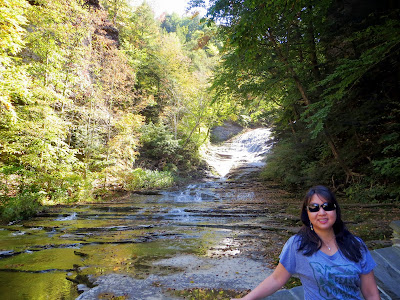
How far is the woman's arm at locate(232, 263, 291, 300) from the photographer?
1.51 metres

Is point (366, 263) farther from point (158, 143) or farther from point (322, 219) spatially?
point (158, 143)

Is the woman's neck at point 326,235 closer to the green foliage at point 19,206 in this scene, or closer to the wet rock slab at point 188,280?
the wet rock slab at point 188,280

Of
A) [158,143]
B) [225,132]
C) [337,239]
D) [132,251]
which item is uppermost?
[225,132]

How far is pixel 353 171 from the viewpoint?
9.61m

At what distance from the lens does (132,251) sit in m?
4.96

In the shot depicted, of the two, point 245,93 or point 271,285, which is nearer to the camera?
point 271,285

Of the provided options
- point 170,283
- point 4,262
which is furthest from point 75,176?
point 170,283

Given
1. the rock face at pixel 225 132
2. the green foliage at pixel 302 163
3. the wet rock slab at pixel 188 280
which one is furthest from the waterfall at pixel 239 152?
the wet rock slab at pixel 188 280

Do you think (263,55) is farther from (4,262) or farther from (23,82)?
(4,262)

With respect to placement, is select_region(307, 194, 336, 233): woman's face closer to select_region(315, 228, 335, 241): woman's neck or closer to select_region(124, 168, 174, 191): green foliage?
select_region(315, 228, 335, 241): woman's neck

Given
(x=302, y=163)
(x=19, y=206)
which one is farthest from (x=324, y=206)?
(x=302, y=163)

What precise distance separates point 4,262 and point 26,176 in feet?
18.9

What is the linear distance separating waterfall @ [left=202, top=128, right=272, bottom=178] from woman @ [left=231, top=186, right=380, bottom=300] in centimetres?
1948

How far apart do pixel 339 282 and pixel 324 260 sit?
0.12 meters
